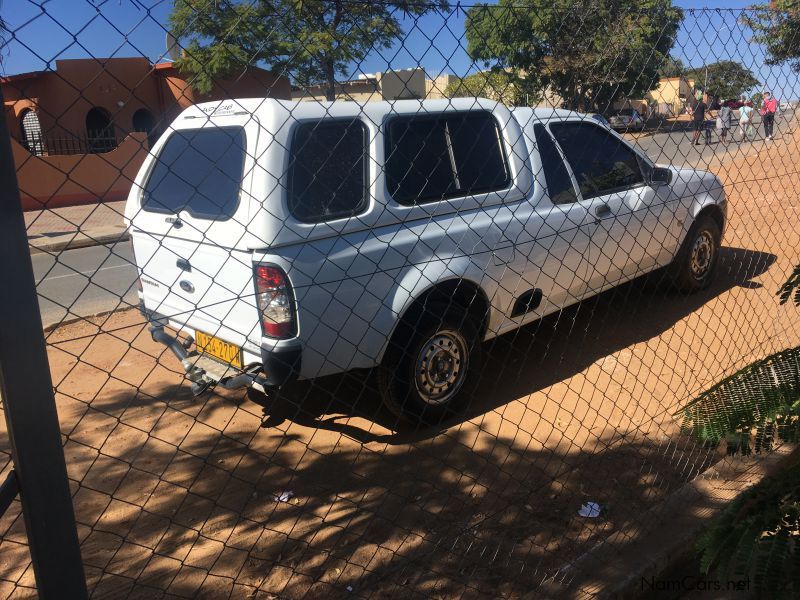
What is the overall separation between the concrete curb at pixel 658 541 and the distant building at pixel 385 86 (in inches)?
79.2

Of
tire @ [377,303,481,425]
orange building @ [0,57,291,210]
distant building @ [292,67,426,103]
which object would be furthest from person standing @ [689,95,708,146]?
orange building @ [0,57,291,210]

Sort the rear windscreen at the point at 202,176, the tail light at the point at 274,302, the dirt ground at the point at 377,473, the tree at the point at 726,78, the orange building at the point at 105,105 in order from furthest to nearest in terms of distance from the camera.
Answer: the tree at the point at 726,78 → the rear windscreen at the point at 202,176 → the tail light at the point at 274,302 → the dirt ground at the point at 377,473 → the orange building at the point at 105,105

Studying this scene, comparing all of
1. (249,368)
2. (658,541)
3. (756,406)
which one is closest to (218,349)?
(249,368)

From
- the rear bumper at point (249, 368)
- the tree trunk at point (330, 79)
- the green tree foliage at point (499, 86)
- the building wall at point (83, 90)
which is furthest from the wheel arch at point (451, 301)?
the building wall at point (83, 90)

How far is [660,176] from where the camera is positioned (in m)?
5.41

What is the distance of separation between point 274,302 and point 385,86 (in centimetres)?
124

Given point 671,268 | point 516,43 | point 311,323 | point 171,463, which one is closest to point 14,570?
point 171,463

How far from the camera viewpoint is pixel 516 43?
3279mm

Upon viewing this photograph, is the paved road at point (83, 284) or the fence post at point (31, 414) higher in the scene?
the paved road at point (83, 284)

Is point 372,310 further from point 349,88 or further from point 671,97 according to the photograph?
point 671,97

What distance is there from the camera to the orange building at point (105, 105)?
2.10 metres

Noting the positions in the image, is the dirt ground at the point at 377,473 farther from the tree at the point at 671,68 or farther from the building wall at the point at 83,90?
the tree at the point at 671,68

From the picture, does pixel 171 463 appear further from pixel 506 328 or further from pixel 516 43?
pixel 516 43

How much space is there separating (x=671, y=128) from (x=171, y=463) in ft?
13.0
